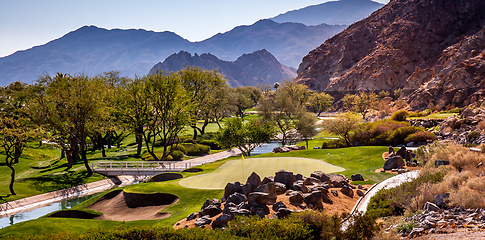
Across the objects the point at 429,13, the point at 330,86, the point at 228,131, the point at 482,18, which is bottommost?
the point at 228,131

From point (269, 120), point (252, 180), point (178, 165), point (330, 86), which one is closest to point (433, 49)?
point (330, 86)

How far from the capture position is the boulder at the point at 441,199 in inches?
456

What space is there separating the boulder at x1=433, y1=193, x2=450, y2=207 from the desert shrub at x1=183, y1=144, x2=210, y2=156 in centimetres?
3921

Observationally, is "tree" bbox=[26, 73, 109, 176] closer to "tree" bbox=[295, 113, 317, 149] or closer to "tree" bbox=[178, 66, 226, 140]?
"tree" bbox=[178, 66, 226, 140]

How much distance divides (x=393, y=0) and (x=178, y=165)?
14966cm

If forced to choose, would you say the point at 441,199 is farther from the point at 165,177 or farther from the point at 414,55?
the point at 414,55

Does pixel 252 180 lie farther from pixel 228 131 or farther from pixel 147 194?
pixel 228 131

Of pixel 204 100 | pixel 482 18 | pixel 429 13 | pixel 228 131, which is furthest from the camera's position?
pixel 429 13

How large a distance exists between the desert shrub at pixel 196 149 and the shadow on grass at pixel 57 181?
57.0 ft

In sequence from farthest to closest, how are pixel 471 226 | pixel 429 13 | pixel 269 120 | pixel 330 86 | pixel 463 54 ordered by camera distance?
1. pixel 330 86
2. pixel 429 13
3. pixel 463 54
4. pixel 269 120
5. pixel 471 226

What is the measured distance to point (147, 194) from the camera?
A: 1964cm

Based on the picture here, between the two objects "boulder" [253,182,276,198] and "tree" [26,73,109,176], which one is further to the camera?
"tree" [26,73,109,176]

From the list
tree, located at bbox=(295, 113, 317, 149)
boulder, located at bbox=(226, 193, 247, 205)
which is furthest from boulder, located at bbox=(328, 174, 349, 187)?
tree, located at bbox=(295, 113, 317, 149)

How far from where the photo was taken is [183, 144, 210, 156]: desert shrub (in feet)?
156
